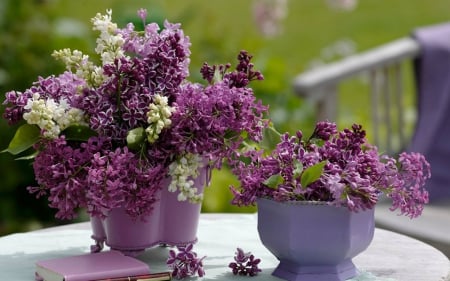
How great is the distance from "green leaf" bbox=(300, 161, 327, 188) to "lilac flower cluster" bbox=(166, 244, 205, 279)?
214 mm

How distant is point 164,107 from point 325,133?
258mm

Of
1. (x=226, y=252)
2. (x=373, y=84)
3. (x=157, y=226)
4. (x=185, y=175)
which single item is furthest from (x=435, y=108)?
(x=185, y=175)

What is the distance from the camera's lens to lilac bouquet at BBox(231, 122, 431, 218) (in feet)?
5.04

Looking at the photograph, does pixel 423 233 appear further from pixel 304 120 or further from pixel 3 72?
pixel 3 72

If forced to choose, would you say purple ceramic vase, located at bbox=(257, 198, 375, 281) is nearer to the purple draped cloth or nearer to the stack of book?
the stack of book

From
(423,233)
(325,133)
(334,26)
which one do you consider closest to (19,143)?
(325,133)

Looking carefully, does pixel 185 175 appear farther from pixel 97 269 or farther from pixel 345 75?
pixel 345 75

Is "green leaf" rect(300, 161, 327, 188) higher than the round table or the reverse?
higher

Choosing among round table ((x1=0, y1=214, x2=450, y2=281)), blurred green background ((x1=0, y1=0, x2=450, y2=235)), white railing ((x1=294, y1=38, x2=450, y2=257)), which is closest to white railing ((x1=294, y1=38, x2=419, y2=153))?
white railing ((x1=294, y1=38, x2=450, y2=257))

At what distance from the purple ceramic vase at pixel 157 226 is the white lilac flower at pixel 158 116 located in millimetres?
133

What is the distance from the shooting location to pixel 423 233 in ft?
8.72

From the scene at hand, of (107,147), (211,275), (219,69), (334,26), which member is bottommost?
(211,275)

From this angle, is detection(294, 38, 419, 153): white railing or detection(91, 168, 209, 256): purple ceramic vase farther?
detection(294, 38, 419, 153): white railing

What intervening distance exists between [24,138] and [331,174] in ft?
1.56
